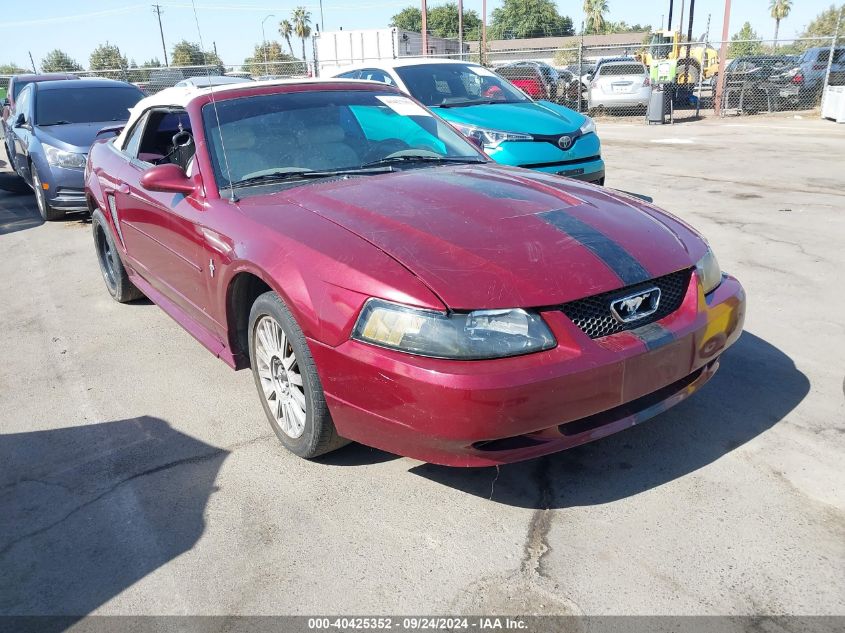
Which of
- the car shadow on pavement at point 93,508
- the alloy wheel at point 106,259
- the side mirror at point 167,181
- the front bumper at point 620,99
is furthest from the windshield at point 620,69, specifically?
the car shadow on pavement at point 93,508

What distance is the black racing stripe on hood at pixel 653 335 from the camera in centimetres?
257

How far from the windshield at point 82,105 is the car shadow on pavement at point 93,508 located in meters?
6.76

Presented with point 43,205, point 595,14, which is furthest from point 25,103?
point 595,14

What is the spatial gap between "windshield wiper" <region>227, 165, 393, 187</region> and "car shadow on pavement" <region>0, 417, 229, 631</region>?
1.28 metres

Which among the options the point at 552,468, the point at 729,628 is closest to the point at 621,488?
the point at 552,468

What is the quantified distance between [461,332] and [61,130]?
801cm

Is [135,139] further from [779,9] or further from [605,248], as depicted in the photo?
[779,9]

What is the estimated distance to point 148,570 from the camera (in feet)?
8.18

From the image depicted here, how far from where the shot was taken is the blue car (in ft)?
26.6

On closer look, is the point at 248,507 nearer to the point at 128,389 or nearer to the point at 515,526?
the point at 515,526

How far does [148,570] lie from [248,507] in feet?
1.49

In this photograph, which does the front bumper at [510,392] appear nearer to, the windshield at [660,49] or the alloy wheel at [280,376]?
the alloy wheel at [280,376]

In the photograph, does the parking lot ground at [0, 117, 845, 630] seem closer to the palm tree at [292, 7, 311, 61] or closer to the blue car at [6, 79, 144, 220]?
the blue car at [6, 79, 144, 220]

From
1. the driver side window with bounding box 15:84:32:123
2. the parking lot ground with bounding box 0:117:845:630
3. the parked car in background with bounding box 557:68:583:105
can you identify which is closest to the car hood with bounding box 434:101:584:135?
the parking lot ground with bounding box 0:117:845:630
